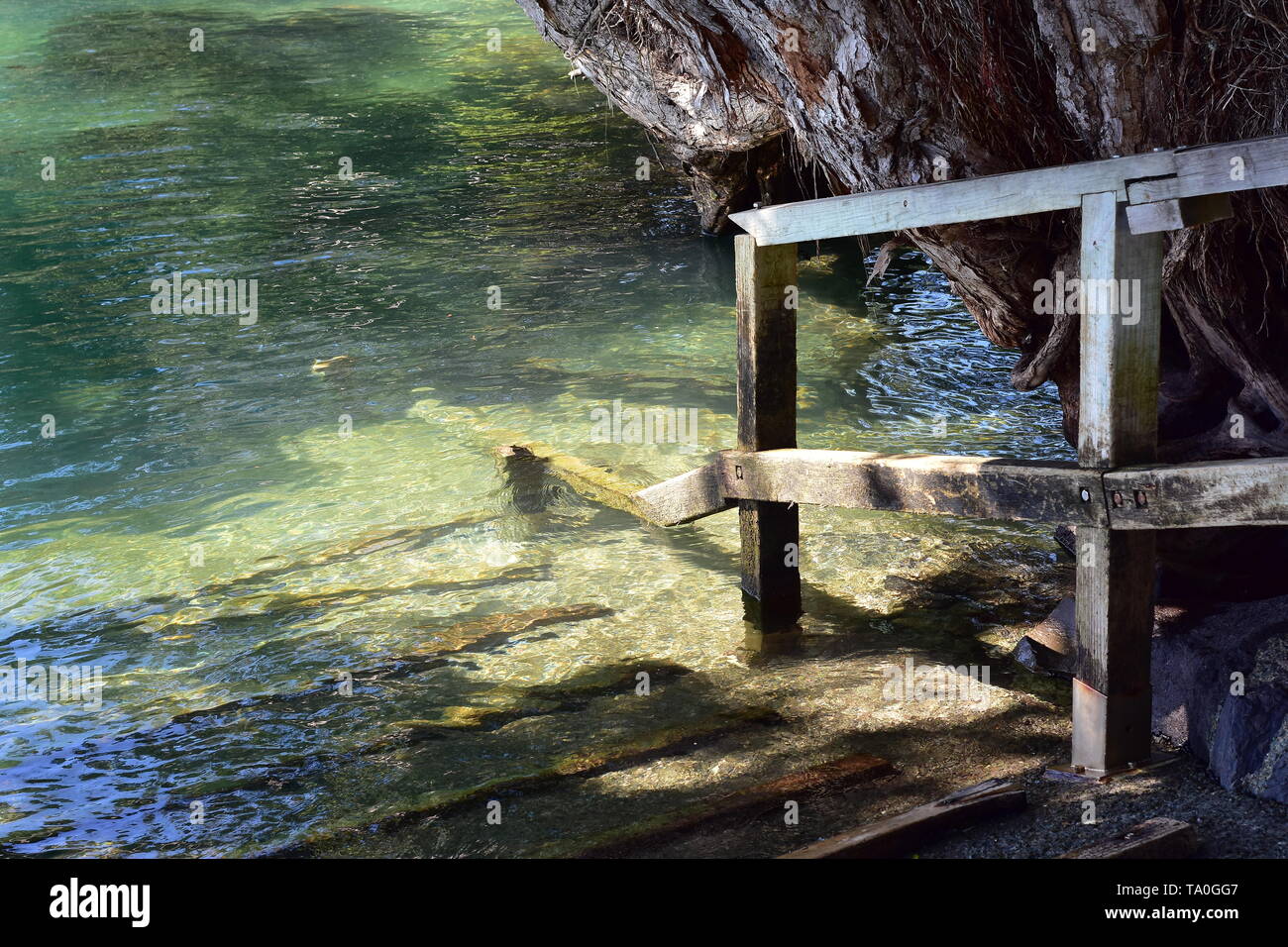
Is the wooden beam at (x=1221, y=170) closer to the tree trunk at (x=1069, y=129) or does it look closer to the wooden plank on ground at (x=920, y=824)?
the tree trunk at (x=1069, y=129)

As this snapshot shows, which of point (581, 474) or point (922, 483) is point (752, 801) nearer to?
point (922, 483)

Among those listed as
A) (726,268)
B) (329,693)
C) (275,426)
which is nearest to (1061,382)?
(329,693)

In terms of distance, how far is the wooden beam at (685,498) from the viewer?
6.43m

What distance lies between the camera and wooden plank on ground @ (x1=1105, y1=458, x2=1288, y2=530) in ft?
13.7

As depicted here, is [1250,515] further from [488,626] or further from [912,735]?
[488,626]

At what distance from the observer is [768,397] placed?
621 cm

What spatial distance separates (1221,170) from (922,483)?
1769 mm

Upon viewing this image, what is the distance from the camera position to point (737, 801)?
15.3 feet

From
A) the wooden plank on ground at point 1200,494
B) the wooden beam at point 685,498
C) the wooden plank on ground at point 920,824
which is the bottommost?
A: the wooden plank on ground at point 920,824

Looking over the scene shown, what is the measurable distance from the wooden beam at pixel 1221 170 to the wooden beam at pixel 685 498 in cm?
271

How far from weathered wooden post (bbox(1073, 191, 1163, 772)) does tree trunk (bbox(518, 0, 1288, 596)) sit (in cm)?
105

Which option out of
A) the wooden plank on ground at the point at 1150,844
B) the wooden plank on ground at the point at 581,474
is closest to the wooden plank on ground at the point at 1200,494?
the wooden plank on ground at the point at 1150,844

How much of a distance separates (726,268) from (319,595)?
345 inches

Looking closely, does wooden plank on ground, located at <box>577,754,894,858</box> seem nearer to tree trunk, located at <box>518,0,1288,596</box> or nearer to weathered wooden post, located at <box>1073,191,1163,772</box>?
weathered wooden post, located at <box>1073,191,1163,772</box>
